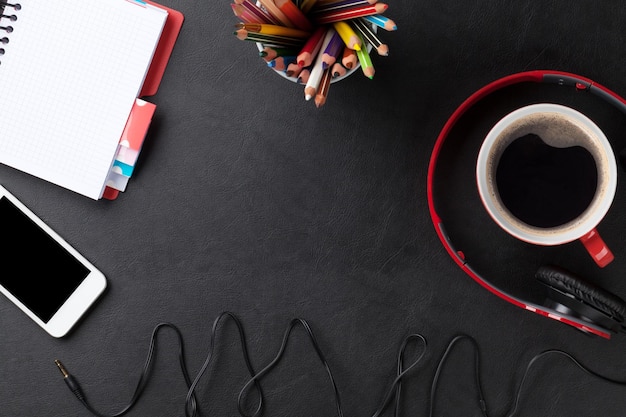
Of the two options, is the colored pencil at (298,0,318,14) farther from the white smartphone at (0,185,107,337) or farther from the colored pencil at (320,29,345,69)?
the white smartphone at (0,185,107,337)

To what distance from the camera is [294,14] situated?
605 millimetres

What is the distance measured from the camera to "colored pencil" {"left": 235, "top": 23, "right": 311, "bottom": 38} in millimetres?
569

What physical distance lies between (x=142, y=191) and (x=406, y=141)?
354 millimetres

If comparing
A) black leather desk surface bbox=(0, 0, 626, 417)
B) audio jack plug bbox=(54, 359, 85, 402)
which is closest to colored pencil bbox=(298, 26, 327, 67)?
black leather desk surface bbox=(0, 0, 626, 417)

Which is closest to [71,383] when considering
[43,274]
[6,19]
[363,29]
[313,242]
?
[43,274]

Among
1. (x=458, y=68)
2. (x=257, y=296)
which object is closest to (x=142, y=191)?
(x=257, y=296)

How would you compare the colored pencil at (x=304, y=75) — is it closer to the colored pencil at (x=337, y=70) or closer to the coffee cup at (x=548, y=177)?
the colored pencil at (x=337, y=70)

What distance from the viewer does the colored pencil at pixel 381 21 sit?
550 millimetres

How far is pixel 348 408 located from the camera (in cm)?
77

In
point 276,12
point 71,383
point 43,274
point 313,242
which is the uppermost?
point 276,12

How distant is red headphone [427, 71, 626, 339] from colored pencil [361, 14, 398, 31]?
0.58ft

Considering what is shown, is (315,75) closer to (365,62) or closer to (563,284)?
(365,62)

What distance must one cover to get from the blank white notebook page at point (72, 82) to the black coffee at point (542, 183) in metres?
0.47

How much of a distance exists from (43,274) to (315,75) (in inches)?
18.3
